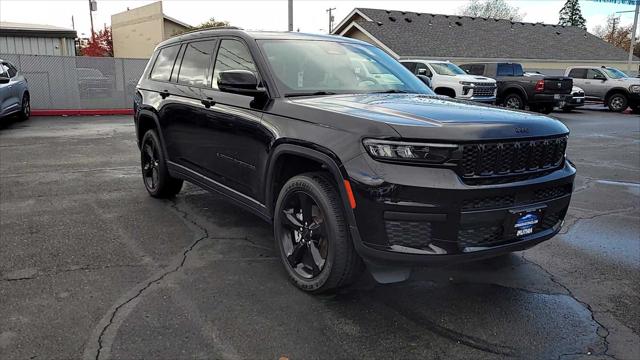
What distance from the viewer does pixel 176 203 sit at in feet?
19.9

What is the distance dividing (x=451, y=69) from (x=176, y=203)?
14605 millimetres

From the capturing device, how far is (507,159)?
3.10m

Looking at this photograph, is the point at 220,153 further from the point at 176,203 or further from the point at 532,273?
the point at 532,273

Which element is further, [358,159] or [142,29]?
[142,29]

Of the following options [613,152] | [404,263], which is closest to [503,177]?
[404,263]

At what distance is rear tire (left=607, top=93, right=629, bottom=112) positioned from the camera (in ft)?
71.1

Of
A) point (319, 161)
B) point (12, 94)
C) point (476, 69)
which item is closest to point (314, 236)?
point (319, 161)

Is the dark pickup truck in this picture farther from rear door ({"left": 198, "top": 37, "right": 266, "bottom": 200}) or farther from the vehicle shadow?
rear door ({"left": 198, "top": 37, "right": 266, "bottom": 200})

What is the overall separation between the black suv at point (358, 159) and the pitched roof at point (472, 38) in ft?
91.4

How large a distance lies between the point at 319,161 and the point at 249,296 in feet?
3.63

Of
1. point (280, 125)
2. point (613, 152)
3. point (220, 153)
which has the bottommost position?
point (613, 152)

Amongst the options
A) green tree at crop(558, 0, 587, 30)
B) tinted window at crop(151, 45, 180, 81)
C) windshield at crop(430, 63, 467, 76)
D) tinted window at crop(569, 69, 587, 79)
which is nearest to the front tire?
tinted window at crop(151, 45, 180, 81)

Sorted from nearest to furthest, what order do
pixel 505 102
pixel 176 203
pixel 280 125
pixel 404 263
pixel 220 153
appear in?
pixel 404 263 < pixel 280 125 < pixel 220 153 < pixel 176 203 < pixel 505 102

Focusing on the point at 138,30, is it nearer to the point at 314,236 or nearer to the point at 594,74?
the point at 594,74
